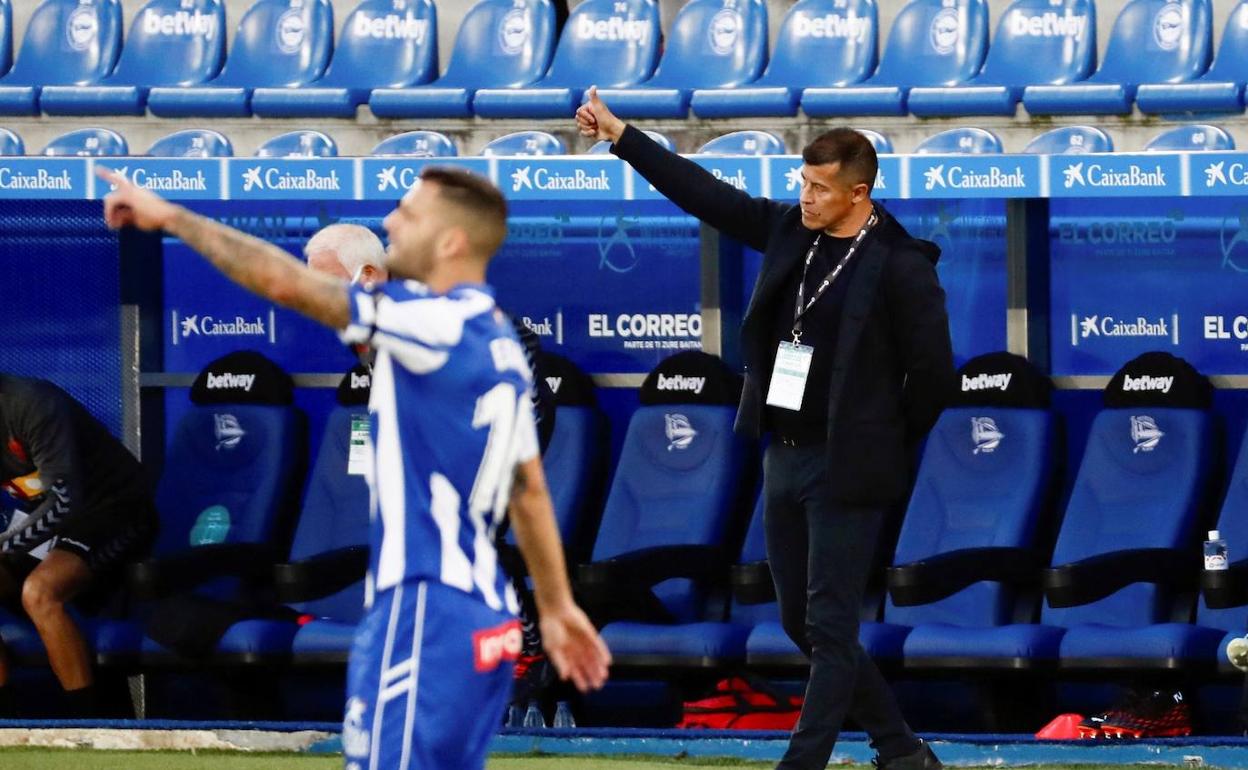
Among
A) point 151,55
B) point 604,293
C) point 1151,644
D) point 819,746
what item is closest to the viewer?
point 819,746

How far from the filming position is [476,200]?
3.80m

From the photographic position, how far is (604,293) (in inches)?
353

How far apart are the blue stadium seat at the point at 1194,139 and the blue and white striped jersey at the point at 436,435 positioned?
200 inches

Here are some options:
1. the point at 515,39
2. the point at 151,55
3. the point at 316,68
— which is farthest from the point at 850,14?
the point at 151,55

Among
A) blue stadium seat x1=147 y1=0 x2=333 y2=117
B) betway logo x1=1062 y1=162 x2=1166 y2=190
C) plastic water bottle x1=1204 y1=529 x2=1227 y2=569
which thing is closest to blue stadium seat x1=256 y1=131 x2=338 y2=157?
Answer: blue stadium seat x1=147 y1=0 x2=333 y2=117

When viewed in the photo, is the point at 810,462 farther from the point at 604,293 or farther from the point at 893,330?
the point at 604,293

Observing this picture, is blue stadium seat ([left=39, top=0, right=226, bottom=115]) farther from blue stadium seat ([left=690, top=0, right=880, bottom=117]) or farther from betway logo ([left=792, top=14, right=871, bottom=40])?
betway logo ([left=792, top=14, right=871, bottom=40])

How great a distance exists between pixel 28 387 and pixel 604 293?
2149 mm

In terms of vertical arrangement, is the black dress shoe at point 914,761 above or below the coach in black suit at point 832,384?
below

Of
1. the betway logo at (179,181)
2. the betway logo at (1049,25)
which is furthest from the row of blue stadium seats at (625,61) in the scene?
the betway logo at (179,181)

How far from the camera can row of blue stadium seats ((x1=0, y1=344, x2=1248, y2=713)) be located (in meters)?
7.32

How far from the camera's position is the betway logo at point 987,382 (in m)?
7.98

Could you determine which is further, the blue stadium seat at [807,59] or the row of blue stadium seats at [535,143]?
the blue stadium seat at [807,59]

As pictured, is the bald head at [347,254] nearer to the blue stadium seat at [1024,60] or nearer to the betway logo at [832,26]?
the blue stadium seat at [1024,60]
